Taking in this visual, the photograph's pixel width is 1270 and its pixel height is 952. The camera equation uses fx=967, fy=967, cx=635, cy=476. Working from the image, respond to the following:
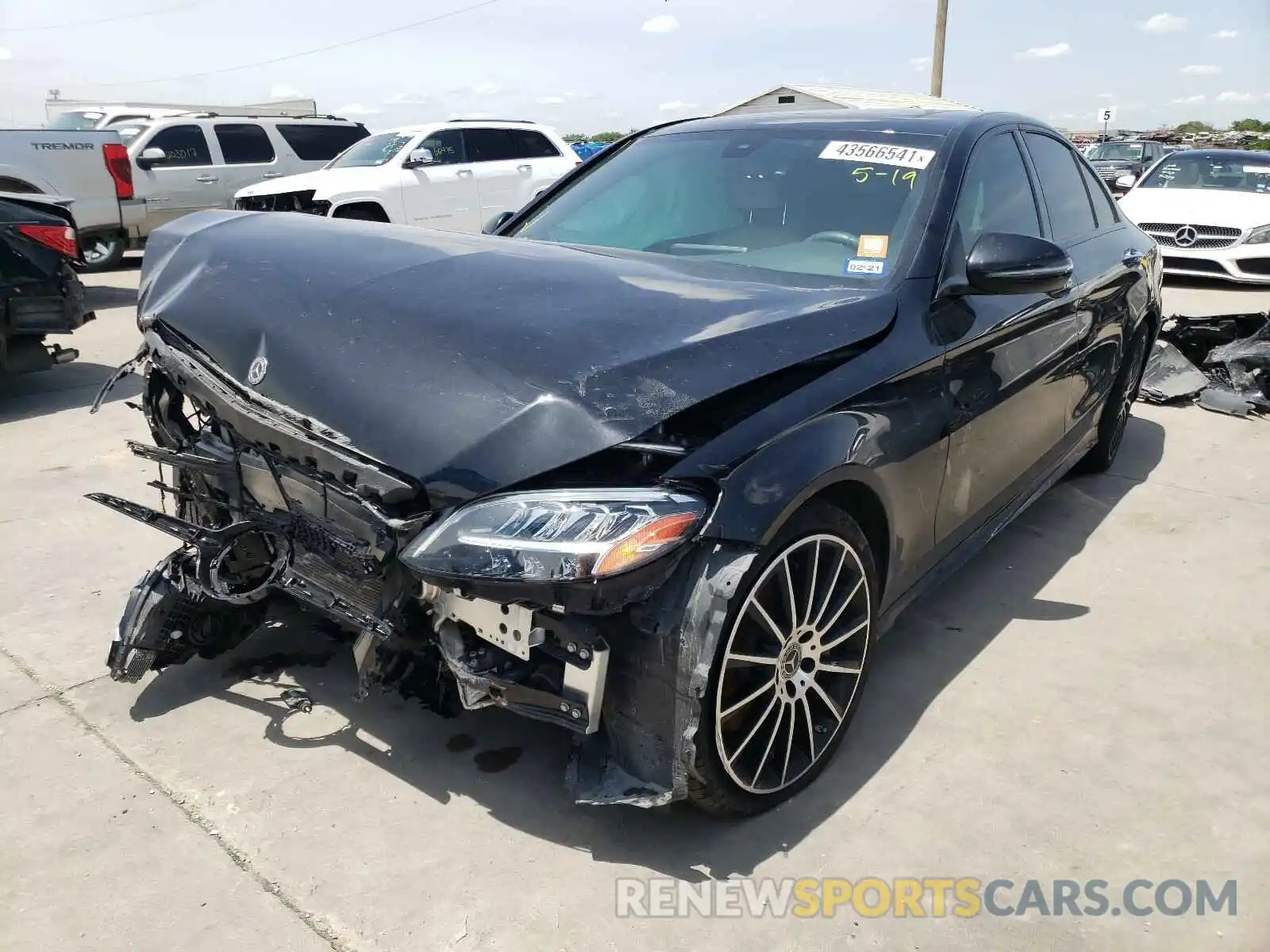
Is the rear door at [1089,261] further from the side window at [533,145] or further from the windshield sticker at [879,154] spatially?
the side window at [533,145]

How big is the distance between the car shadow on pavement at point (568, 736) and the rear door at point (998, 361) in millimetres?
434

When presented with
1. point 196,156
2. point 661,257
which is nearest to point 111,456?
point 661,257

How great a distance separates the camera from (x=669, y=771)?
215cm

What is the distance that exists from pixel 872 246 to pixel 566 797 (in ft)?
5.92

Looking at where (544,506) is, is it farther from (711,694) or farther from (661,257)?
(661,257)

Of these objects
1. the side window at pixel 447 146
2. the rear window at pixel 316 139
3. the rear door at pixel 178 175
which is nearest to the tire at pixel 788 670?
the side window at pixel 447 146

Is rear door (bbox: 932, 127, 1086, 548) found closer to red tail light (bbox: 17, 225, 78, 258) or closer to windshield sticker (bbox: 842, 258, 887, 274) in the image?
windshield sticker (bbox: 842, 258, 887, 274)

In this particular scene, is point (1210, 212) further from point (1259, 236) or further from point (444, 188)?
point (444, 188)

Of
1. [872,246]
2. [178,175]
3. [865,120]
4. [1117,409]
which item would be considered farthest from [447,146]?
[872,246]

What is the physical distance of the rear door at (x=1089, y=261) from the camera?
395 cm

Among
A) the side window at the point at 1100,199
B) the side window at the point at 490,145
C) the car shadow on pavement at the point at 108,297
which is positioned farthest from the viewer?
the side window at the point at 490,145

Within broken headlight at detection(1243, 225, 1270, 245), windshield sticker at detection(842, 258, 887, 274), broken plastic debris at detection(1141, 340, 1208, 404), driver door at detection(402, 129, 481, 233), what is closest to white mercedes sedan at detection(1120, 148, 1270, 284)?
broken headlight at detection(1243, 225, 1270, 245)

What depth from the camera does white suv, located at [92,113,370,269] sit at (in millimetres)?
13156

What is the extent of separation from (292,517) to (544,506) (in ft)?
A: 2.88
